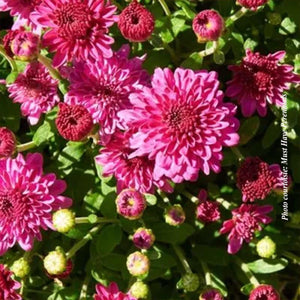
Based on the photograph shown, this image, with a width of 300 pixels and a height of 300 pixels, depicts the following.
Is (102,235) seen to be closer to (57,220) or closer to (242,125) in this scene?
(57,220)

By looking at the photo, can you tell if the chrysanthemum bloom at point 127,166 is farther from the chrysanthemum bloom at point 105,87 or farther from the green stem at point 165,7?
the green stem at point 165,7

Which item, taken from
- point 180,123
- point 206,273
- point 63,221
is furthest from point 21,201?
point 206,273

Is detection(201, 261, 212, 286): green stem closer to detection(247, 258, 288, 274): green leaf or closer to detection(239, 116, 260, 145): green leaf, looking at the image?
detection(247, 258, 288, 274): green leaf

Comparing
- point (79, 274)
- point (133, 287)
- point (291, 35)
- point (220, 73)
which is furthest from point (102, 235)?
point (291, 35)

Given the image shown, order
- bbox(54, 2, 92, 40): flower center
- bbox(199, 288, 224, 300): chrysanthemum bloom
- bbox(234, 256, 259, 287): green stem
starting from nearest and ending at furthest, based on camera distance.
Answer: bbox(54, 2, 92, 40): flower center < bbox(199, 288, 224, 300): chrysanthemum bloom < bbox(234, 256, 259, 287): green stem

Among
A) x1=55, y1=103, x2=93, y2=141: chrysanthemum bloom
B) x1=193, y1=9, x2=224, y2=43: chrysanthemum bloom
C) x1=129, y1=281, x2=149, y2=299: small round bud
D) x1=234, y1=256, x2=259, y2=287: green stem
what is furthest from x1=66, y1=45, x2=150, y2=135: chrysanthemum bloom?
x1=234, y1=256, x2=259, y2=287: green stem

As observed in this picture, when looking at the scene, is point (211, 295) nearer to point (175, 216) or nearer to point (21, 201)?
point (175, 216)
